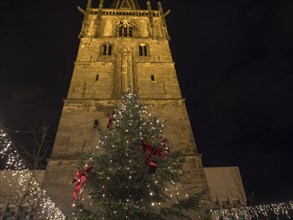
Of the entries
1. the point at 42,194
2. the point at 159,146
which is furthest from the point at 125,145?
the point at 42,194

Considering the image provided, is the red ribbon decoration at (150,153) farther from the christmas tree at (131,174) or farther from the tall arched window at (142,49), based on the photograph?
the tall arched window at (142,49)

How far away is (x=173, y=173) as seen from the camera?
→ 854 centimetres

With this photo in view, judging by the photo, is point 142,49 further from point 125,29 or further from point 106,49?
point 125,29

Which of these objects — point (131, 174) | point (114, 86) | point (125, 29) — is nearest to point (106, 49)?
point (125, 29)

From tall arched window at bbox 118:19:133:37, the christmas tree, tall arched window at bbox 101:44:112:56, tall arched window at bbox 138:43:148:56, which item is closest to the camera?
the christmas tree

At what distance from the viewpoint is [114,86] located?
18.0 m

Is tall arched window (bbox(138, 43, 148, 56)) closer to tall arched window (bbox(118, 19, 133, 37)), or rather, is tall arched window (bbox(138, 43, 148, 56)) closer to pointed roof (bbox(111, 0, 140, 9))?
tall arched window (bbox(118, 19, 133, 37))

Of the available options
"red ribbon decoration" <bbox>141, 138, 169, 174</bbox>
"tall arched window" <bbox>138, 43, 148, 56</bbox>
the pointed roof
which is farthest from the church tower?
"red ribbon decoration" <bbox>141, 138, 169, 174</bbox>

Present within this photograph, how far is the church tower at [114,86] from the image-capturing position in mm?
13750

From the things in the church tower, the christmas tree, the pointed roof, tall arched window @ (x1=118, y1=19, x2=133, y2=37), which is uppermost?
the pointed roof

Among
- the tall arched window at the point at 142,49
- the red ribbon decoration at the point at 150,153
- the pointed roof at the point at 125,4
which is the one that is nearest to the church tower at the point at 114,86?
the tall arched window at the point at 142,49

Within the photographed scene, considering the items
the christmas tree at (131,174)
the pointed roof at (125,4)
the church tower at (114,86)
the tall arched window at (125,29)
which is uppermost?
the pointed roof at (125,4)

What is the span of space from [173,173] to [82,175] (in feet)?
10.1

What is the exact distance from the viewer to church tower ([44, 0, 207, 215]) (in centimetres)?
1375
